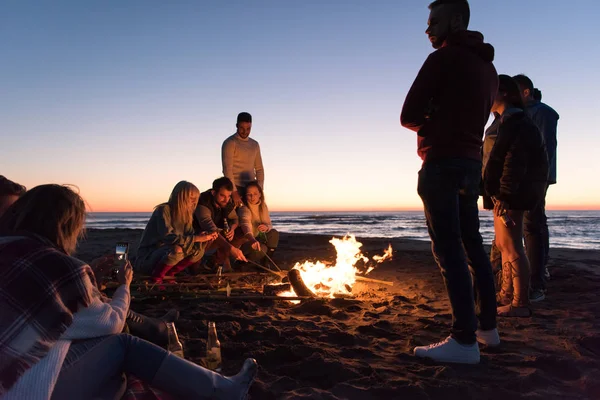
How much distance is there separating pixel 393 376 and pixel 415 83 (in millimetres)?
1995

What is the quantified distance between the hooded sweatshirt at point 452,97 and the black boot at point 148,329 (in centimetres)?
228

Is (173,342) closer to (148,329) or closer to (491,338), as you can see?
(148,329)

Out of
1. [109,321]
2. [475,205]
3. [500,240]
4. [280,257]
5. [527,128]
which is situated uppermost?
[527,128]

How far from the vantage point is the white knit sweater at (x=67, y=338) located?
158cm

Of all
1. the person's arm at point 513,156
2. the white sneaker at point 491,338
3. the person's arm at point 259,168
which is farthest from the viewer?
the person's arm at point 259,168

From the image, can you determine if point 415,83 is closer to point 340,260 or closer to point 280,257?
point 340,260

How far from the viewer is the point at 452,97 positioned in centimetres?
296

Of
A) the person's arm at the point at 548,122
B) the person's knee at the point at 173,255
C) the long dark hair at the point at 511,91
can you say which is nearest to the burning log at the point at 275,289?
the person's knee at the point at 173,255

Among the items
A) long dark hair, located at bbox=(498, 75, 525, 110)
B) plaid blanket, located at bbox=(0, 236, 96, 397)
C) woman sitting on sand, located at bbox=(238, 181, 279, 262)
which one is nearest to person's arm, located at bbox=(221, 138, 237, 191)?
woman sitting on sand, located at bbox=(238, 181, 279, 262)

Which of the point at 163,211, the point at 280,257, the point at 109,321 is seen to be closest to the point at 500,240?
the point at 109,321

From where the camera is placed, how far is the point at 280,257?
9.14 metres

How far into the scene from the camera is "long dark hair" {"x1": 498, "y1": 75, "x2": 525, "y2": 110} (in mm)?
3986

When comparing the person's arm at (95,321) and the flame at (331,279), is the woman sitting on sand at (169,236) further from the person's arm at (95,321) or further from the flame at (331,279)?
the person's arm at (95,321)

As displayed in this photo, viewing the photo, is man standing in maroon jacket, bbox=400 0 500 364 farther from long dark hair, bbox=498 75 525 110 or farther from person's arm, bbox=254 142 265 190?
person's arm, bbox=254 142 265 190
